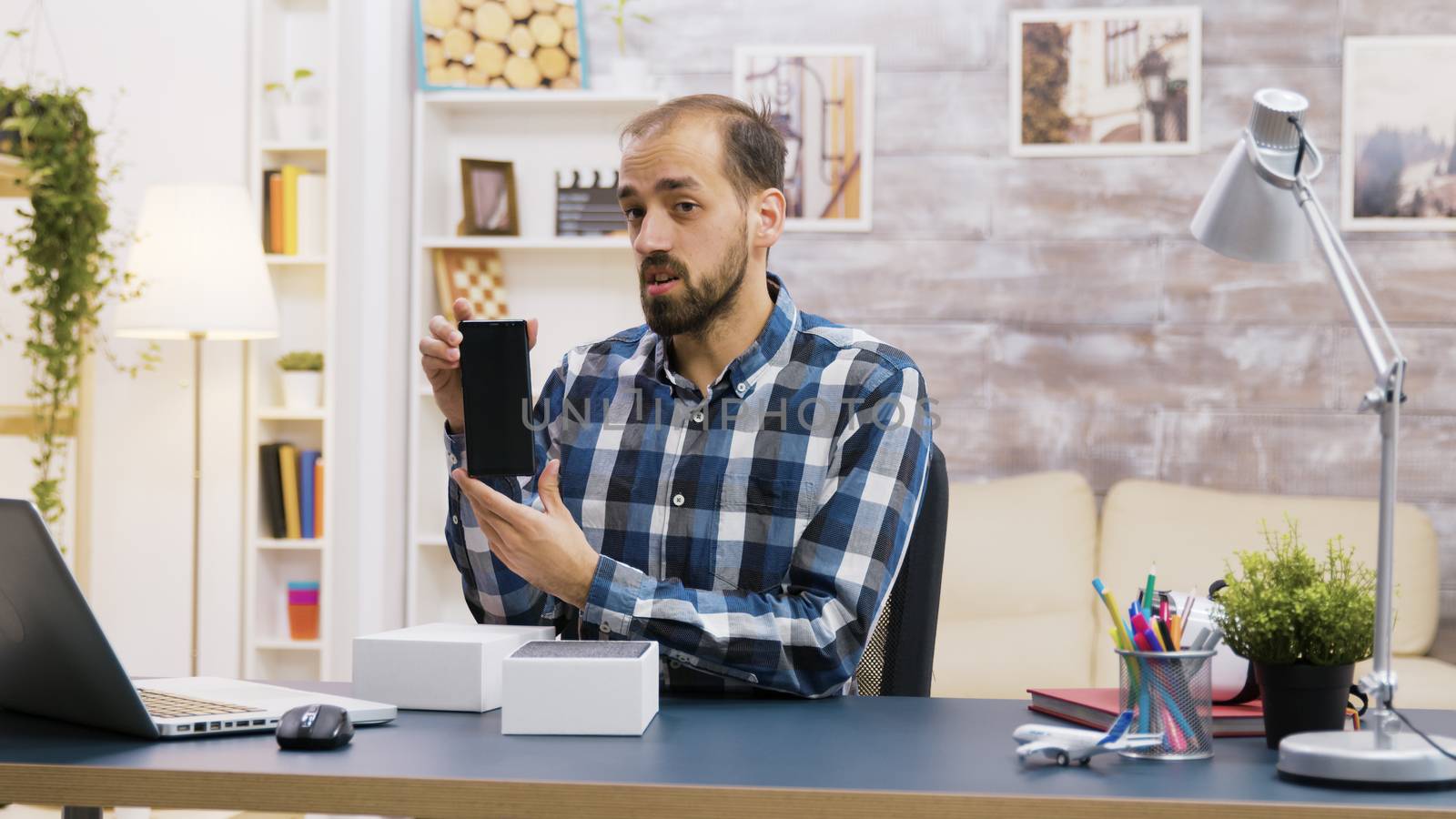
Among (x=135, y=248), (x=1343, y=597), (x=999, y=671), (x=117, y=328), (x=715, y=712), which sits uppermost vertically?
(x=135, y=248)

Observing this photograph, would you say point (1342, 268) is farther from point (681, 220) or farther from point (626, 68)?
point (626, 68)

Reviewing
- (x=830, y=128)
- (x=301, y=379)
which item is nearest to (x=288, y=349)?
(x=301, y=379)

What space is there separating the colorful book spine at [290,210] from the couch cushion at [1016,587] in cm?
179

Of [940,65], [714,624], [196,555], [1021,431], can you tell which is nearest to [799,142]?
[940,65]

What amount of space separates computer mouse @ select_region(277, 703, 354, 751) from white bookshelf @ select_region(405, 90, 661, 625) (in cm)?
255

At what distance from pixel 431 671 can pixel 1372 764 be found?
2.55ft

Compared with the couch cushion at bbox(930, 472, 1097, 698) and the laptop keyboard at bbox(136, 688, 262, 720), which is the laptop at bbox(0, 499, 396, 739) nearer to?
the laptop keyboard at bbox(136, 688, 262, 720)

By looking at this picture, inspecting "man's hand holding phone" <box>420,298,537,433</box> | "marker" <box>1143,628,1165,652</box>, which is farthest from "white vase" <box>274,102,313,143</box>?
"marker" <box>1143,628,1165,652</box>

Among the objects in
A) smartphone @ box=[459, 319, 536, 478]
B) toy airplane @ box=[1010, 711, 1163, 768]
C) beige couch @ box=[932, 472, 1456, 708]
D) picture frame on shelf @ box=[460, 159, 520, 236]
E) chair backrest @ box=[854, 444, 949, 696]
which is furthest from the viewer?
picture frame on shelf @ box=[460, 159, 520, 236]

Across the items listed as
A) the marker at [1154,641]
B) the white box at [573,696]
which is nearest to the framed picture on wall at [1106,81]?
the marker at [1154,641]

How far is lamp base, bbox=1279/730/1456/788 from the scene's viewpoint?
0.93 metres

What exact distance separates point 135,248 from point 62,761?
234 cm

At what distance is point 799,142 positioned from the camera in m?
3.61

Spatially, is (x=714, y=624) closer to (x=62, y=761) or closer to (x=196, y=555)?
(x=62, y=761)
